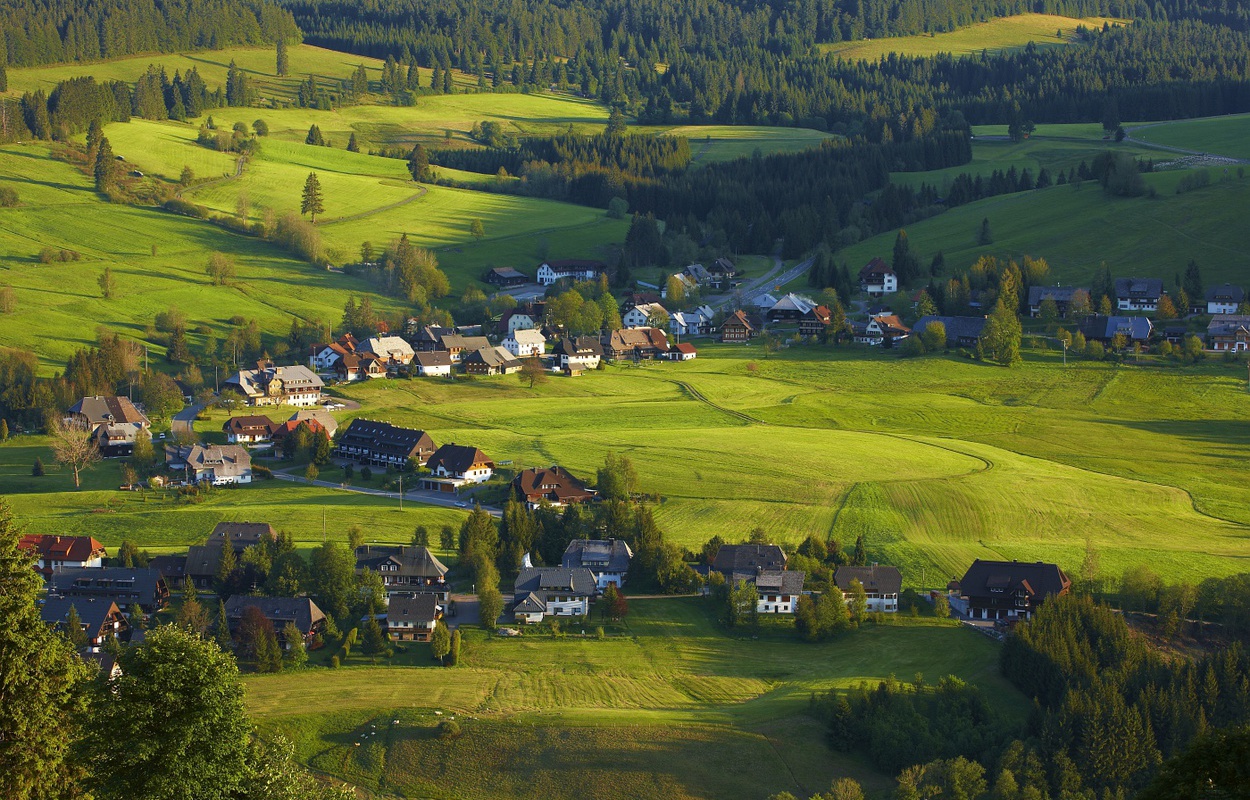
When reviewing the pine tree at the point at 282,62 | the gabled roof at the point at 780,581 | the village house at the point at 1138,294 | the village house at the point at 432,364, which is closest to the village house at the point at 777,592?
the gabled roof at the point at 780,581

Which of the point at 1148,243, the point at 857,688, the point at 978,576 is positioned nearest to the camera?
the point at 857,688

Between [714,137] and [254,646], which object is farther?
[714,137]

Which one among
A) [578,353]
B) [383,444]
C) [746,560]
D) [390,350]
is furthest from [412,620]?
[390,350]

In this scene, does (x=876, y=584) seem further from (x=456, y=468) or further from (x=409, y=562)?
(x=456, y=468)

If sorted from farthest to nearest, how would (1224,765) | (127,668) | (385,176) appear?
(385,176), (127,668), (1224,765)

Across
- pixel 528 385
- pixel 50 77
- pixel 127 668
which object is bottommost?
pixel 528 385

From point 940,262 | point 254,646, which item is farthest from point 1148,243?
point 254,646

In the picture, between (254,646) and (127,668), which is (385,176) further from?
→ (127,668)
